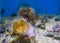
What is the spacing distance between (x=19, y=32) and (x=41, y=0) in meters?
1.51

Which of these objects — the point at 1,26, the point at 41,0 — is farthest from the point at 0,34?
the point at 41,0

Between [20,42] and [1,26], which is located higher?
[1,26]

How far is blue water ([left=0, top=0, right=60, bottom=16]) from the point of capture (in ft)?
9.27

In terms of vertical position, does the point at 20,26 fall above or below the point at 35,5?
below

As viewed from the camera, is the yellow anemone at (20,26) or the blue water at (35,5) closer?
the yellow anemone at (20,26)

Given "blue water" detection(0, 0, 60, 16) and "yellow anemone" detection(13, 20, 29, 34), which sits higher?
"blue water" detection(0, 0, 60, 16)

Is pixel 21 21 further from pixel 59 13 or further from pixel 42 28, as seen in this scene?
pixel 59 13

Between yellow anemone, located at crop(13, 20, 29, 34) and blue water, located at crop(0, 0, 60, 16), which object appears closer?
yellow anemone, located at crop(13, 20, 29, 34)

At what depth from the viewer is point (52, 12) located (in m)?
2.87

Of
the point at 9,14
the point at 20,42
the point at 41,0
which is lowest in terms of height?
the point at 20,42

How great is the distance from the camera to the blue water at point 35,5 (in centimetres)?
283

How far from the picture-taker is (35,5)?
2836mm

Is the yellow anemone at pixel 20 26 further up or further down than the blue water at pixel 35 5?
further down

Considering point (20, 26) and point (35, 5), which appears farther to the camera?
point (35, 5)
